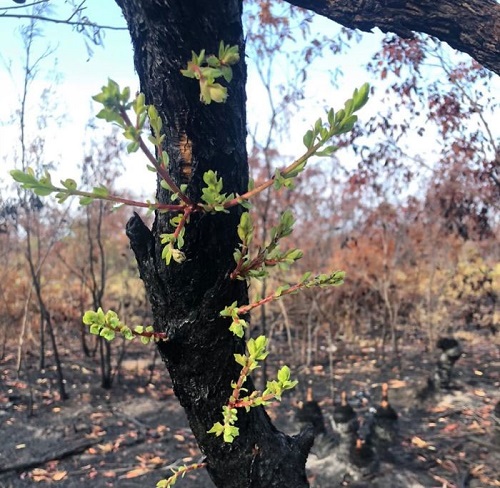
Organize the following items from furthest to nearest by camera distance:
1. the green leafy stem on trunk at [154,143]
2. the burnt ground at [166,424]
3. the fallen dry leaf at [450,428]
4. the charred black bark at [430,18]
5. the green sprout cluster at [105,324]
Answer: the fallen dry leaf at [450,428]
the burnt ground at [166,424]
the charred black bark at [430,18]
the green sprout cluster at [105,324]
the green leafy stem on trunk at [154,143]

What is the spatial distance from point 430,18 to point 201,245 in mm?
983

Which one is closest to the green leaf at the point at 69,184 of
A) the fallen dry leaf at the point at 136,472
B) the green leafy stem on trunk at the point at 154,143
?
the green leafy stem on trunk at the point at 154,143

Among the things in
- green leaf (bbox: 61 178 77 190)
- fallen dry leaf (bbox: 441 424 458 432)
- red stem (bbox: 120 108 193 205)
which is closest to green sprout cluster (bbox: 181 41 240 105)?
red stem (bbox: 120 108 193 205)

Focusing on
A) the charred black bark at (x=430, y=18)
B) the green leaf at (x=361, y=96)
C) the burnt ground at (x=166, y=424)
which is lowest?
the burnt ground at (x=166, y=424)

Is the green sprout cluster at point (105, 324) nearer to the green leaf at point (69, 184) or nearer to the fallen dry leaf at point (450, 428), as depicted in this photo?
the green leaf at point (69, 184)

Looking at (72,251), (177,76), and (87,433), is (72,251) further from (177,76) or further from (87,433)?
(177,76)

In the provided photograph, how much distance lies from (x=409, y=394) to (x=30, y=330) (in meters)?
6.88

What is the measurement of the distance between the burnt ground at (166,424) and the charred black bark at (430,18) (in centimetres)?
392

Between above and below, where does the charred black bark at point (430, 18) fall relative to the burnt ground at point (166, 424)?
above

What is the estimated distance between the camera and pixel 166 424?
5977 millimetres

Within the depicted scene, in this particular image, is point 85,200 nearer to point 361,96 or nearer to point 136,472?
point 361,96

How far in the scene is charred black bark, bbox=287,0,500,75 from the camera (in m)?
1.40

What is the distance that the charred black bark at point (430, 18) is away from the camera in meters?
1.40

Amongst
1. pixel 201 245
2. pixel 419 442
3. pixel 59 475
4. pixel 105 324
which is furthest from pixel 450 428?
pixel 105 324
